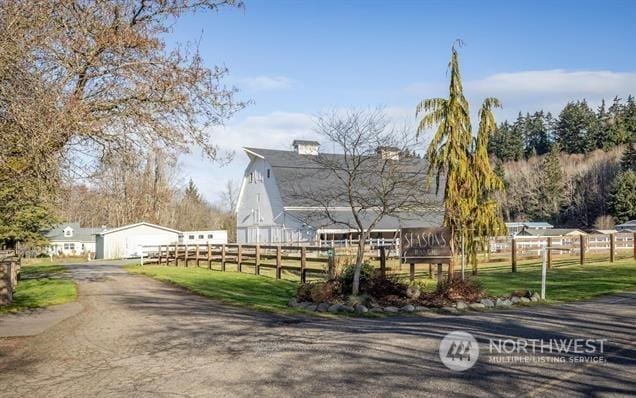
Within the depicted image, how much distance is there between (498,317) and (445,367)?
430 centimetres

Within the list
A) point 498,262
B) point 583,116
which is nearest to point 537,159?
point 583,116

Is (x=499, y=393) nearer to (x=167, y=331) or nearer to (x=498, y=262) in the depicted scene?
(x=167, y=331)

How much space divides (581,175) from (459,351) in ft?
279

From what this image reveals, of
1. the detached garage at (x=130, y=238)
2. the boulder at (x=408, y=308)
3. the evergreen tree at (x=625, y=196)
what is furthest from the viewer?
the evergreen tree at (x=625, y=196)

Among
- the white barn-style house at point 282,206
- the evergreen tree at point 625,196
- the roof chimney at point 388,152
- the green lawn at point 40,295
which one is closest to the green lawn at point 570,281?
the roof chimney at point 388,152

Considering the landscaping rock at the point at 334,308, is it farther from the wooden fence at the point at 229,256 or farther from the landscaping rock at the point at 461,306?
the wooden fence at the point at 229,256

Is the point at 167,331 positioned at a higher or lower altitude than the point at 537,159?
lower

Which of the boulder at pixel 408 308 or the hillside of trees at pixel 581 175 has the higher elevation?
the hillside of trees at pixel 581 175

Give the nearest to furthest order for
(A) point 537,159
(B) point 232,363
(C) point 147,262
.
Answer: (B) point 232,363 → (C) point 147,262 → (A) point 537,159

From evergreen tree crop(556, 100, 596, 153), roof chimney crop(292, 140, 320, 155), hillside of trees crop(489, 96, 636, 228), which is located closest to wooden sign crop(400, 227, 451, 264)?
roof chimney crop(292, 140, 320, 155)

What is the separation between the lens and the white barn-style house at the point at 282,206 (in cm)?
4103

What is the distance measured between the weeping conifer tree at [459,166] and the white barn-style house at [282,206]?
57.2 ft

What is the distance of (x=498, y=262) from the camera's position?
2909 centimetres

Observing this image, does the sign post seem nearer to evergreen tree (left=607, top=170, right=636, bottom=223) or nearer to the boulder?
the boulder
